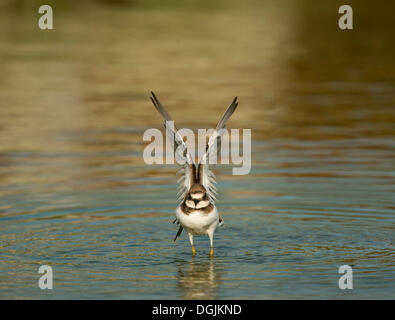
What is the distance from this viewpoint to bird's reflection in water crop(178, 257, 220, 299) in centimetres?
1150

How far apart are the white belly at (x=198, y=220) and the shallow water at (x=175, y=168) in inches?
17.7

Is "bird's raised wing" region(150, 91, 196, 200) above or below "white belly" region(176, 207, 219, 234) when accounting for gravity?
above

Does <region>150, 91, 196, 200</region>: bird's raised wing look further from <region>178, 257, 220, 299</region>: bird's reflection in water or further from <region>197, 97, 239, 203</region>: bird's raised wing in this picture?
<region>178, 257, 220, 299</region>: bird's reflection in water

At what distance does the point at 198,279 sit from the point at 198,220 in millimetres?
986

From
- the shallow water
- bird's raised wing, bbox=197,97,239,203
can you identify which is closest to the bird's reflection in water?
the shallow water

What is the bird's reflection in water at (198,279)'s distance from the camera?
11.5 m

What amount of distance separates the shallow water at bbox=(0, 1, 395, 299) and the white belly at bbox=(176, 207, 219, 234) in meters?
0.45

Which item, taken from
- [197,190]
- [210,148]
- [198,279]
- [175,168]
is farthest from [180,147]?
[175,168]

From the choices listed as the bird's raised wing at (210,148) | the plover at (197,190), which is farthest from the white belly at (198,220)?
the bird's raised wing at (210,148)

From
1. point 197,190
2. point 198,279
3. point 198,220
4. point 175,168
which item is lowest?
point 198,279

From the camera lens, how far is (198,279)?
12.2 metres

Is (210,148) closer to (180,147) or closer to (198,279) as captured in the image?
(180,147)

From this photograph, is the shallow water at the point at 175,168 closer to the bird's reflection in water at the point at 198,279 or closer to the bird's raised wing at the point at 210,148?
the bird's reflection in water at the point at 198,279

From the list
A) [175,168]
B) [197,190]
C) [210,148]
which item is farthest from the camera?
[175,168]
